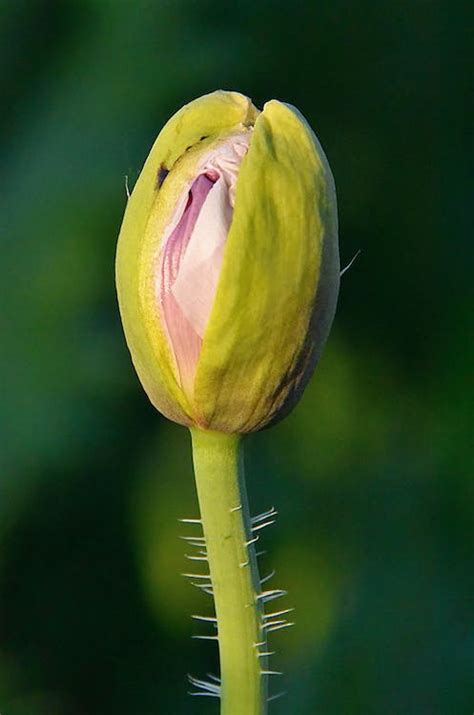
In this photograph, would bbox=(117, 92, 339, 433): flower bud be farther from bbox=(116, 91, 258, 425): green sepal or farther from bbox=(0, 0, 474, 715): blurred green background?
bbox=(0, 0, 474, 715): blurred green background

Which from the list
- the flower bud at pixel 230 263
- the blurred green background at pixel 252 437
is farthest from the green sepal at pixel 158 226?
the blurred green background at pixel 252 437

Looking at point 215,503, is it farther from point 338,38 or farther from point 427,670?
point 338,38

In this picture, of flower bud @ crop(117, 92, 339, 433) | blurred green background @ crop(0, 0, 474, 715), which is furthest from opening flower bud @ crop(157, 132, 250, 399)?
blurred green background @ crop(0, 0, 474, 715)

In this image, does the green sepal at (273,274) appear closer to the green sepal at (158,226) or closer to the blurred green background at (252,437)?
the green sepal at (158,226)

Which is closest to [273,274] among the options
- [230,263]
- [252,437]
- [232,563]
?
[230,263]

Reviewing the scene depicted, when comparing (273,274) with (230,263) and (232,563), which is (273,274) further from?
(232,563)
